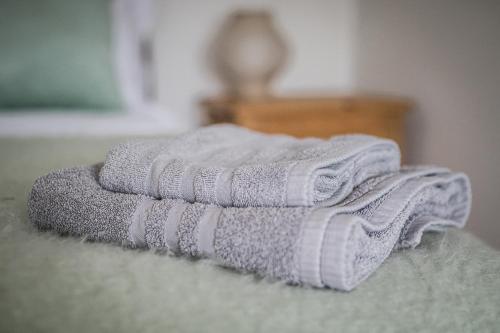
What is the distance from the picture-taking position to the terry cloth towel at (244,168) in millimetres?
459

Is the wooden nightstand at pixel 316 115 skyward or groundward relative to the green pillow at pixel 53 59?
groundward

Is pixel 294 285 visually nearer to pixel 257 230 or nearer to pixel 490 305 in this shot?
pixel 257 230

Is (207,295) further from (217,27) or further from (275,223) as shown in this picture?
(217,27)

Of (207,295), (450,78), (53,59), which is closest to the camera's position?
(207,295)

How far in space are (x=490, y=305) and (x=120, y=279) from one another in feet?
1.07

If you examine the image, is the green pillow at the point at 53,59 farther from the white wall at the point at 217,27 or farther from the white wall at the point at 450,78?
the white wall at the point at 450,78

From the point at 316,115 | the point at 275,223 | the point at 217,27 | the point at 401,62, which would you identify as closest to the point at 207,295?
the point at 275,223

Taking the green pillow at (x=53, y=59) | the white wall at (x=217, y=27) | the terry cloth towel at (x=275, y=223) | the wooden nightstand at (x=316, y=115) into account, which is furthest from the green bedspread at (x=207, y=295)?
the white wall at (x=217, y=27)

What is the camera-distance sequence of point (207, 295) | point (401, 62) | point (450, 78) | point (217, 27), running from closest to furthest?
point (207, 295) < point (450, 78) < point (401, 62) < point (217, 27)

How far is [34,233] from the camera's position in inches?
21.3

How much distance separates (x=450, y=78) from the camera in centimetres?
150

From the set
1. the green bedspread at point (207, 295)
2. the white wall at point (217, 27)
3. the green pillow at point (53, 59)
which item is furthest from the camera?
the white wall at point (217, 27)

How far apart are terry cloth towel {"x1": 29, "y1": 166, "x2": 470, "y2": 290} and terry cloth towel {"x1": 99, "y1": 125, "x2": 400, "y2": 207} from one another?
14mm

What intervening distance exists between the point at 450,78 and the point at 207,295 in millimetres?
1345
